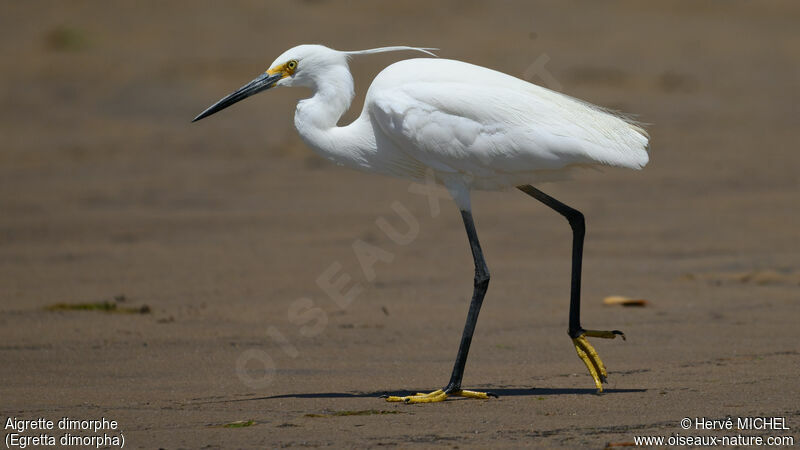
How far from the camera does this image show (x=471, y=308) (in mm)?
6344

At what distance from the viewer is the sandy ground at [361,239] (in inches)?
233

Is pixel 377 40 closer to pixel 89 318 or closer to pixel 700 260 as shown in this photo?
pixel 700 260

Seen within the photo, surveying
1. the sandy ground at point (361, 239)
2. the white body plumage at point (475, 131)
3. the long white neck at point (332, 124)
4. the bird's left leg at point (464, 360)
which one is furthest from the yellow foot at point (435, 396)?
the long white neck at point (332, 124)

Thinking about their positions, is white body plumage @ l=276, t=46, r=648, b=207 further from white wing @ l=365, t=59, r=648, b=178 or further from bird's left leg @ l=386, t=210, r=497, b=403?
bird's left leg @ l=386, t=210, r=497, b=403

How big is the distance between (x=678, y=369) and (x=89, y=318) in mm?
4234

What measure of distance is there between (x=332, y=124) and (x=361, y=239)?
194 inches

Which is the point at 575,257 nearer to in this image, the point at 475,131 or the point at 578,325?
the point at 578,325

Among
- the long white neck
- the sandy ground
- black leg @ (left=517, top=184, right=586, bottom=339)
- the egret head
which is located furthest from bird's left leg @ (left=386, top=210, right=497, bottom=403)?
the egret head

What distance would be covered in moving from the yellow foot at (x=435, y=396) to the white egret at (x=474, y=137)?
11 millimetres

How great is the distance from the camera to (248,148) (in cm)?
1677

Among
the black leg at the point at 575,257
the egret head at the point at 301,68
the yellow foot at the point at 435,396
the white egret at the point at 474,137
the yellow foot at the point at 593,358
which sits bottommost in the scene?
the yellow foot at the point at 435,396

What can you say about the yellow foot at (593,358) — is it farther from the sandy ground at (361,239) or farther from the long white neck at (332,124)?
the long white neck at (332,124)

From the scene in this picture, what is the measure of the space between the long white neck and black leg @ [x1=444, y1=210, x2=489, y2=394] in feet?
2.41

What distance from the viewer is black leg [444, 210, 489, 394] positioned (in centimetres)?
605
